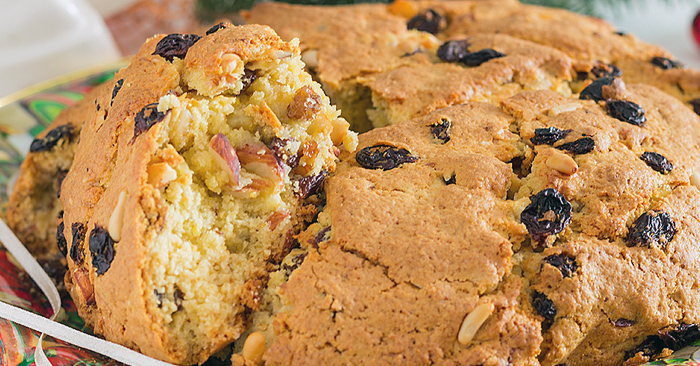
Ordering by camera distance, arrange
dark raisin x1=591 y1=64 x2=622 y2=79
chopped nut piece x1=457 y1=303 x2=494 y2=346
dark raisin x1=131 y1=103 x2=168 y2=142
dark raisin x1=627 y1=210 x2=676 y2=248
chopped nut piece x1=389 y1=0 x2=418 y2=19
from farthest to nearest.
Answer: chopped nut piece x1=389 y1=0 x2=418 y2=19
dark raisin x1=591 y1=64 x2=622 y2=79
dark raisin x1=627 y1=210 x2=676 y2=248
dark raisin x1=131 y1=103 x2=168 y2=142
chopped nut piece x1=457 y1=303 x2=494 y2=346

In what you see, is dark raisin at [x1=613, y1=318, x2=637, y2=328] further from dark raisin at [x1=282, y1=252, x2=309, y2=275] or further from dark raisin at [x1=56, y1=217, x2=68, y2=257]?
dark raisin at [x1=56, y1=217, x2=68, y2=257]

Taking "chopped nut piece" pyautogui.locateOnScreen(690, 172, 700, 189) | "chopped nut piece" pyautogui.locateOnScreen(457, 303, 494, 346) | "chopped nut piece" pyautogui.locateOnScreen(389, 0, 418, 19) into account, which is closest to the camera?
"chopped nut piece" pyautogui.locateOnScreen(457, 303, 494, 346)

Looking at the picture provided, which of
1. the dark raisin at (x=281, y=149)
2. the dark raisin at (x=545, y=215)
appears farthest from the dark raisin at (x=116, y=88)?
the dark raisin at (x=545, y=215)

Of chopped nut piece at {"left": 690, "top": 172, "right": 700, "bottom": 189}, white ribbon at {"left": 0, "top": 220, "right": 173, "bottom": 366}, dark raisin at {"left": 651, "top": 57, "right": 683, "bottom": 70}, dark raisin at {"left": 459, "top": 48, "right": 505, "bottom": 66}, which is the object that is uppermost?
dark raisin at {"left": 459, "top": 48, "right": 505, "bottom": 66}

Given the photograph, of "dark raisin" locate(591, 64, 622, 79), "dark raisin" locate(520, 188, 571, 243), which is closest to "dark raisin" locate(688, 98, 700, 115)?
"dark raisin" locate(591, 64, 622, 79)

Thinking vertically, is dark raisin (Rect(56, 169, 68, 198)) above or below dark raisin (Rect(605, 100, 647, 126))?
above

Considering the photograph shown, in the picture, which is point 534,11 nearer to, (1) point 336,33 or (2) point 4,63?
(1) point 336,33

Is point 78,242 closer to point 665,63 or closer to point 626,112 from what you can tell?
point 626,112

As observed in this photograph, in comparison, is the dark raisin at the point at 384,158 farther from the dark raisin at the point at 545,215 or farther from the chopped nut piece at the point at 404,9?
the chopped nut piece at the point at 404,9

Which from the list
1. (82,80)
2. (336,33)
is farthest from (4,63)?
(336,33)
